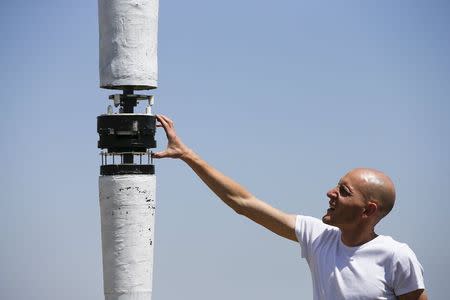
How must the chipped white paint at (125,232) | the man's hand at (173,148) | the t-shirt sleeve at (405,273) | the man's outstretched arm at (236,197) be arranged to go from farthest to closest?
the chipped white paint at (125,232), the man's hand at (173,148), the man's outstretched arm at (236,197), the t-shirt sleeve at (405,273)

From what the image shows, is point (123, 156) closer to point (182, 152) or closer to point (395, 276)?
point (182, 152)

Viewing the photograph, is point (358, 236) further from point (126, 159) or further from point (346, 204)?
point (126, 159)

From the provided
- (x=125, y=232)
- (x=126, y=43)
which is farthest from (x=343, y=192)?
(x=126, y=43)

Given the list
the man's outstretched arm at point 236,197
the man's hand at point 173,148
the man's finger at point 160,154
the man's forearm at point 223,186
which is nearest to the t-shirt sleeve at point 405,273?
the man's outstretched arm at point 236,197

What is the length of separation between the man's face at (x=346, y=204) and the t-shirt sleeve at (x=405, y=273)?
37 centimetres

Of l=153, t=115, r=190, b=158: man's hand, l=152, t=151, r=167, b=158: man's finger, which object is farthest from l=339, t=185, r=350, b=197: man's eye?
l=152, t=151, r=167, b=158: man's finger

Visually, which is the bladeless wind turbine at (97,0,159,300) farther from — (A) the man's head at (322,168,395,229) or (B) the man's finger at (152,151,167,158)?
(A) the man's head at (322,168,395,229)

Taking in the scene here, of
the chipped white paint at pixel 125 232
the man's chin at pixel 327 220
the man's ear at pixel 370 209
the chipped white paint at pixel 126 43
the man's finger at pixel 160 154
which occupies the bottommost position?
the chipped white paint at pixel 125 232

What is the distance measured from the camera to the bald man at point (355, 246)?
437 centimetres

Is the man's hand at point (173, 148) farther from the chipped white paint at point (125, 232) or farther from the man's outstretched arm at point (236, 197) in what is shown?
the chipped white paint at point (125, 232)

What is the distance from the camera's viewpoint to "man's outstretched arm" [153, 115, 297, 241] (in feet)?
16.4

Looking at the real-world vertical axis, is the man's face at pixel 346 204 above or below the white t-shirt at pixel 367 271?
above

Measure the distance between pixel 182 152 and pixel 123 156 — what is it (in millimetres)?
1588

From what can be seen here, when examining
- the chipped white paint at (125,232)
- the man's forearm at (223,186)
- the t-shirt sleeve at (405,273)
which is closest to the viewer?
the t-shirt sleeve at (405,273)
